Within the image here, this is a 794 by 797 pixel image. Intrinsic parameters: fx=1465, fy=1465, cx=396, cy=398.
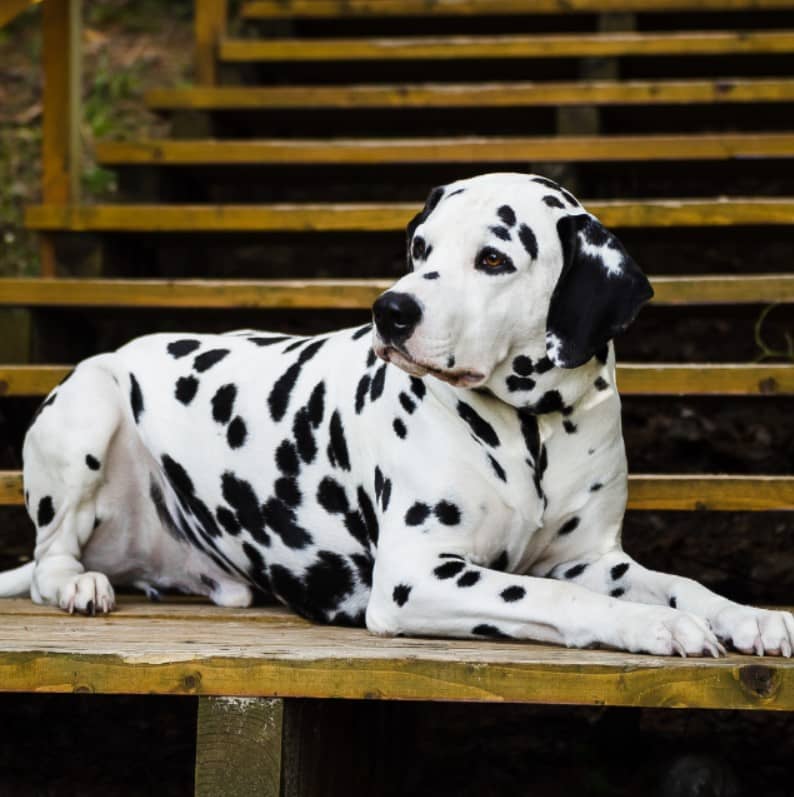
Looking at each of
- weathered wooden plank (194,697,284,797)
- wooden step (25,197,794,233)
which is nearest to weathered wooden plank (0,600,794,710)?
weathered wooden plank (194,697,284,797)

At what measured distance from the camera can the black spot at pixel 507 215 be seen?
9.86 ft

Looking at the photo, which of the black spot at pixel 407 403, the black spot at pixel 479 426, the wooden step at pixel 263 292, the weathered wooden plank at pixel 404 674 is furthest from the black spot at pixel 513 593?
the wooden step at pixel 263 292

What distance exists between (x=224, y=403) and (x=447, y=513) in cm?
82

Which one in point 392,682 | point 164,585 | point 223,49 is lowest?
point 164,585

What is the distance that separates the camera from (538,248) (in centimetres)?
300

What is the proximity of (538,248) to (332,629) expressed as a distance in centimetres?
96

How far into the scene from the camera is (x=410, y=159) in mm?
5270

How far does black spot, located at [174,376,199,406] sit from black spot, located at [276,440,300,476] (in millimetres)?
353

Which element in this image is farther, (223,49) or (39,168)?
(39,168)

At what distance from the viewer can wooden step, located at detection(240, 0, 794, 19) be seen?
6137 millimetres

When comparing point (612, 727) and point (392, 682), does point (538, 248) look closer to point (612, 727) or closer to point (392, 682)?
point (392, 682)

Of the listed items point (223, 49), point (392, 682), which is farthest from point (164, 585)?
point (223, 49)

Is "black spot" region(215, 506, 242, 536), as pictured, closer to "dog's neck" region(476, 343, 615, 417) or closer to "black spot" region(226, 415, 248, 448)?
"black spot" region(226, 415, 248, 448)

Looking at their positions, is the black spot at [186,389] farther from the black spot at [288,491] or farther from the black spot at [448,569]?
the black spot at [448,569]
